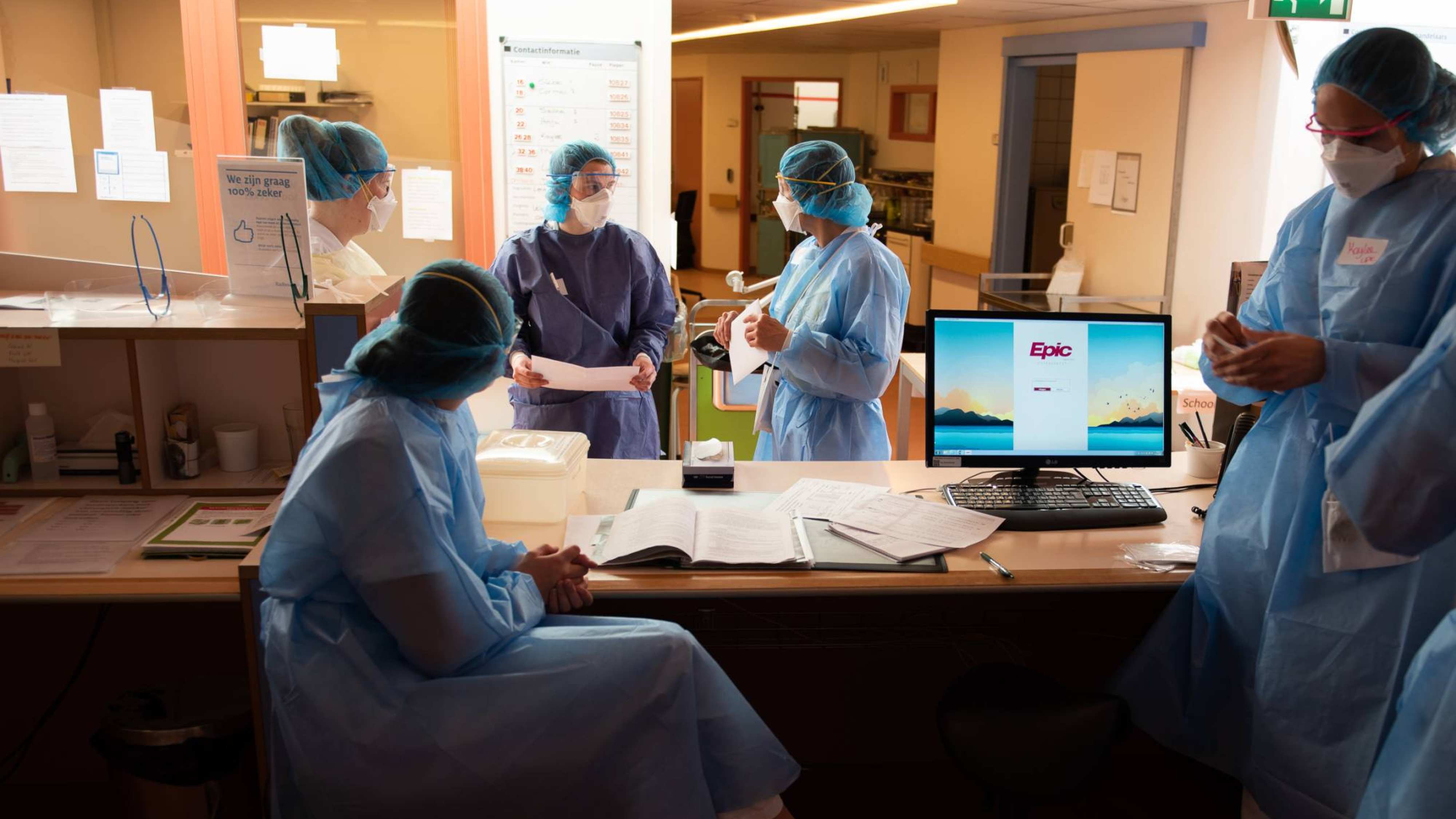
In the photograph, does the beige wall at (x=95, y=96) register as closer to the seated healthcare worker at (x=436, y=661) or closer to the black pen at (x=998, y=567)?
the seated healthcare worker at (x=436, y=661)

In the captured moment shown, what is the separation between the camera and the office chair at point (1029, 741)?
1837 millimetres

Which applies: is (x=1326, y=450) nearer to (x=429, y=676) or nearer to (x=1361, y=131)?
(x=1361, y=131)

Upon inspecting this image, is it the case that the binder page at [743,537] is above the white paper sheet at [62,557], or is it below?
above

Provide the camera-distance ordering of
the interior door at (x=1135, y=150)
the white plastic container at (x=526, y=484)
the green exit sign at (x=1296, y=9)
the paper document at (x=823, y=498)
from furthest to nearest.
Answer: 1. the interior door at (x=1135, y=150)
2. the green exit sign at (x=1296, y=9)
3. the paper document at (x=823, y=498)
4. the white plastic container at (x=526, y=484)

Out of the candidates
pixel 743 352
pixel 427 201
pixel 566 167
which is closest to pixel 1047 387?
pixel 743 352

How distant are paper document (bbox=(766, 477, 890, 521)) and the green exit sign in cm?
256

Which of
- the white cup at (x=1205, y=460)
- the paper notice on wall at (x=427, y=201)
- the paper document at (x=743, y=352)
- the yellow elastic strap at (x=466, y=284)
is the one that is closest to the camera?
the yellow elastic strap at (x=466, y=284)

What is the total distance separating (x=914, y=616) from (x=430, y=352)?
4.88 feet

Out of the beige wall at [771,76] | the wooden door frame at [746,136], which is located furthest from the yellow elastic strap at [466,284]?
the wooden door frame at [746,136]

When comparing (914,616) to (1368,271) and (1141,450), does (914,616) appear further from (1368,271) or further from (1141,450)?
(1368,271)

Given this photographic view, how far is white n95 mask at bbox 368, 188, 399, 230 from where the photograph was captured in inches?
111

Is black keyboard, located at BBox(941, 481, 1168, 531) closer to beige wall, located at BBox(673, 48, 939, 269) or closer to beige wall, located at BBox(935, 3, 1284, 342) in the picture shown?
beige wall, located at BBox(935, 3, 1284, 342)

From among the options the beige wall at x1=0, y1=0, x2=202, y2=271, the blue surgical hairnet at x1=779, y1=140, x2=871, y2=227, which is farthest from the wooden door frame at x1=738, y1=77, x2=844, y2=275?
the blue surgical hairnet at x1=779, y1=140, x2=871, y2=227

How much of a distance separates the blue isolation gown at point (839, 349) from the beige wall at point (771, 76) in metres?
6.72
